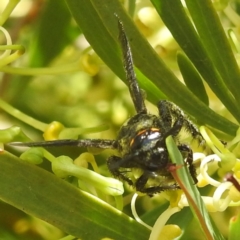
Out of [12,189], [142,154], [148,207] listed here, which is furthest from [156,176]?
[148,207]

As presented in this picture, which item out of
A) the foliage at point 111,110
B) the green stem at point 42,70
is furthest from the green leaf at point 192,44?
the green stem at point 42,70

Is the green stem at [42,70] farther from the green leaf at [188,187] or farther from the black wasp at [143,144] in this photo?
the green leaf at [188,187]

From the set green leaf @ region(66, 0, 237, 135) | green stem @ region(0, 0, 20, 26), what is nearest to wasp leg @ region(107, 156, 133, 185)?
green leaf @ region(66, 0, 237, 135)

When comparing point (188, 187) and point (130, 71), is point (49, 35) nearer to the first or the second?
point (130, 71)

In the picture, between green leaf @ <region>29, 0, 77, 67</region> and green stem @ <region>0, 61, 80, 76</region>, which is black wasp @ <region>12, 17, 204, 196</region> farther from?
green leaf @ <region>29, 0, 77, 67</region>

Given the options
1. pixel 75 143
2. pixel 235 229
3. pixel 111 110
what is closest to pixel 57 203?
pixel 75 143

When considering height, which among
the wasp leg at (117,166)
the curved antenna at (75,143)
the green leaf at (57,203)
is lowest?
the green leaf at (57,203)
